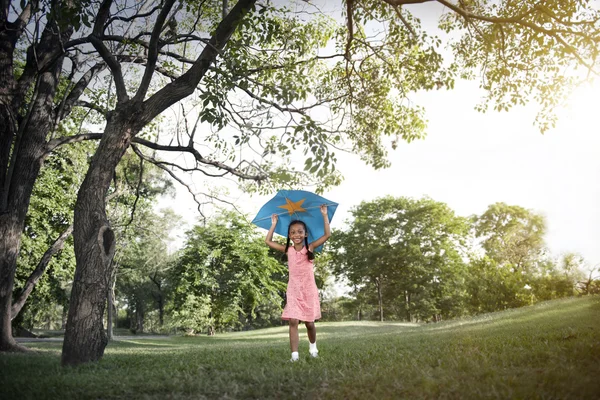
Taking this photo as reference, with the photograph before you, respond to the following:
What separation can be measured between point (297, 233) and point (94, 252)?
12.4ft

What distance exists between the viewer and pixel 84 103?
1286 centimetres

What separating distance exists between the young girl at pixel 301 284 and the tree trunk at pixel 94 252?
324cm

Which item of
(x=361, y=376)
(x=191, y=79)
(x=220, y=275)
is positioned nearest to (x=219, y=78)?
(x=191, y=79)

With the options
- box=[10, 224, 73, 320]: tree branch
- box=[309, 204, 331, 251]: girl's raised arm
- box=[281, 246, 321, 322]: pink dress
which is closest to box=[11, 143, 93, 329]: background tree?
box=[10, 224, 73, 320]: tree branch

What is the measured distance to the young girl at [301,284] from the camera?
6.69 metres

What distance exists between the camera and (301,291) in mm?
6805

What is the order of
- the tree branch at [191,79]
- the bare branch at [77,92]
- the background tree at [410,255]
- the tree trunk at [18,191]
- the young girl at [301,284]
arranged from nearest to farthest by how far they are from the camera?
the young girl at [301,284] → the tree branch at [191,79] → the tree trunk at [18,191] → the bare branch at [77,92] → the background tree at [410,255]

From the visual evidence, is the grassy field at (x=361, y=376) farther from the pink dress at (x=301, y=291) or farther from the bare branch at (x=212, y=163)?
the bare branch at (x=212, y=163)

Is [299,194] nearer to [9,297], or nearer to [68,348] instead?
[68,348]

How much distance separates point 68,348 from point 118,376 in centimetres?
207

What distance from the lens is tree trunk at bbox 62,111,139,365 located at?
6.97 m

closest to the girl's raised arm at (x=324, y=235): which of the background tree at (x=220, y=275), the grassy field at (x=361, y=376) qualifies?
the grassy field at (x=361, y=376)

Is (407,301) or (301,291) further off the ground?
(301,291)

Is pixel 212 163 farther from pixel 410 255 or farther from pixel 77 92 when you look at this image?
pixel 410 255
